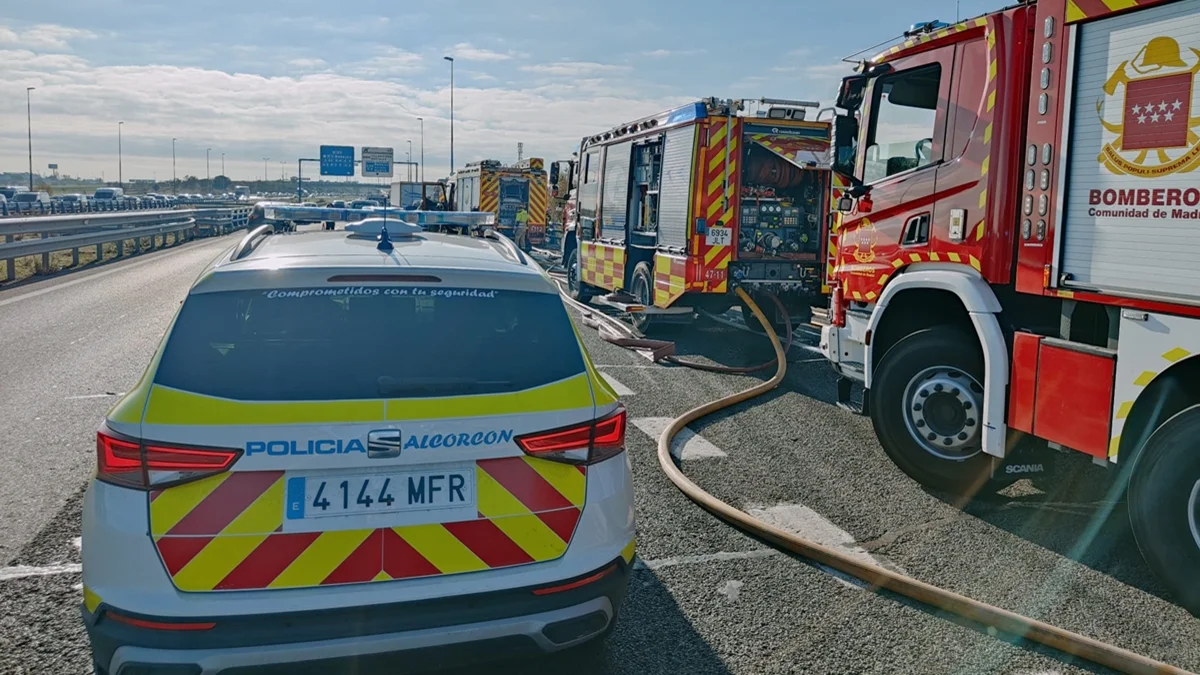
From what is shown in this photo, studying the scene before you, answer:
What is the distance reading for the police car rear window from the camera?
270 centimetres

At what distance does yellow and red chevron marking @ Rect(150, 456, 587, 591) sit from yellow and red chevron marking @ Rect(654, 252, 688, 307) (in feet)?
27.2

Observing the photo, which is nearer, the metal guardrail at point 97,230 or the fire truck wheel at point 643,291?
the fire truck wheel at point 643,291

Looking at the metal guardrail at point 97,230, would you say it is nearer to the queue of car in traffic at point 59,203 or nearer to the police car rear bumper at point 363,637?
the police car rear bumper at point 363,637

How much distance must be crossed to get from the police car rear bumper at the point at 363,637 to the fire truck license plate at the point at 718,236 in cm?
826

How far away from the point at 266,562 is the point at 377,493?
345mm

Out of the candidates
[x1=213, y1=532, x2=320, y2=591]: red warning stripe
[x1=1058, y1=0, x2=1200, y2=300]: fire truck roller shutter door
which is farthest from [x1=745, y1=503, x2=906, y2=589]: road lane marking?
[x1=213, y1=532, x2=320, y2=591]: red warning stripe

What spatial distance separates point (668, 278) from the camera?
37.1 feet

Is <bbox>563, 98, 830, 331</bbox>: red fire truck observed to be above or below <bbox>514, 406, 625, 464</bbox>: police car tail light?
above

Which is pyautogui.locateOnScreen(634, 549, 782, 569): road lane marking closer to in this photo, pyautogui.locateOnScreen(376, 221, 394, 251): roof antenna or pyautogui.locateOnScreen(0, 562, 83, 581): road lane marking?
pyautogui.locateOnScreen(376, 221, 394, 251): roof antenna

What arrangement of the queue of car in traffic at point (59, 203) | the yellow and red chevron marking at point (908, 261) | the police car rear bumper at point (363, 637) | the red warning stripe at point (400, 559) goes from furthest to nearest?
the queue of car in traffic at point (59, 203) < the yellow and red chevron marking at point (908, 261) < the red warning stripe at point (400, 559) < the police car rear bumper at point (363, 637)

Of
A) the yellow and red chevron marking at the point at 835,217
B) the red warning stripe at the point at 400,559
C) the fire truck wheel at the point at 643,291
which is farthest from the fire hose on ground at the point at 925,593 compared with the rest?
the fire truck wheel at the point at 643,291

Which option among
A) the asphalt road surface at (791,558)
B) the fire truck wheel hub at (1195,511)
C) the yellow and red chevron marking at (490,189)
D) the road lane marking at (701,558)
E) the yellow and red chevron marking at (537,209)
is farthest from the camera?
the yellow and red chevron marking at (537,209)

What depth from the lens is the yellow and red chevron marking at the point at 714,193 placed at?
34.8 feet

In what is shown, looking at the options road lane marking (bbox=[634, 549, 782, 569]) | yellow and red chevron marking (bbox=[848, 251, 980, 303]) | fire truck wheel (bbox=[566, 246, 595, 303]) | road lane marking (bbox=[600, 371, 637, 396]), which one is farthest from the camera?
fire truck wheel (bbox=[566, 246, 595, 303])
